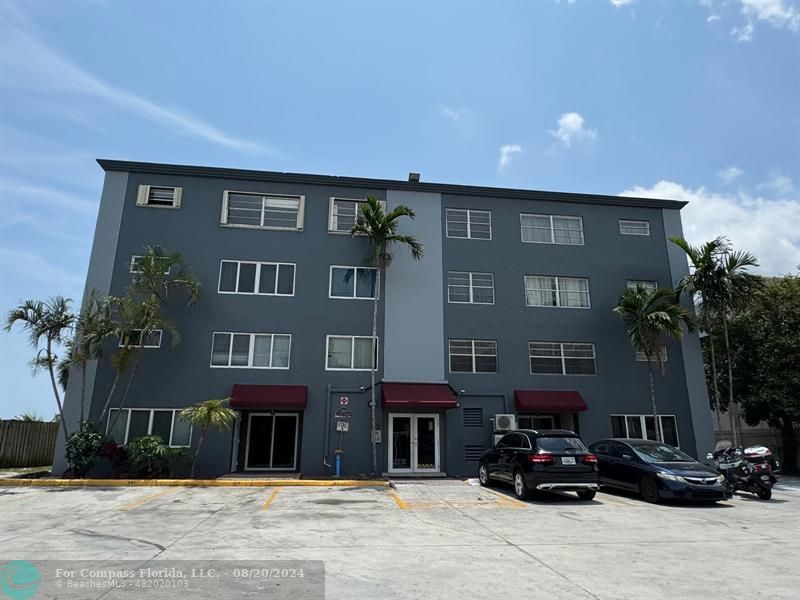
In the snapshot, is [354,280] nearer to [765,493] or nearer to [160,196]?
[160,196]

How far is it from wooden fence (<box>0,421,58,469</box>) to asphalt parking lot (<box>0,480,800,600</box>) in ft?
23.7

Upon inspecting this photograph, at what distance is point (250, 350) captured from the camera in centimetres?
1772

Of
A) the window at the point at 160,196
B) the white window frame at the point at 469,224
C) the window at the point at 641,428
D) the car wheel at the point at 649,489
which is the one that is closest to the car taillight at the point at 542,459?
the car wheel at the point at 649,489

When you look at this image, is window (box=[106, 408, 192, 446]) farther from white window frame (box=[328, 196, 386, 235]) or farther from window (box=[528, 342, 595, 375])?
window (box=[528, 342, 595, 375])

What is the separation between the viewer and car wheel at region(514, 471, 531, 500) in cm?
1190

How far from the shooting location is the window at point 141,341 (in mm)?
16328

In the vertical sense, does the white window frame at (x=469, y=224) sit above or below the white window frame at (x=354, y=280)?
above

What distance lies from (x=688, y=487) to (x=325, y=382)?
1148 cm

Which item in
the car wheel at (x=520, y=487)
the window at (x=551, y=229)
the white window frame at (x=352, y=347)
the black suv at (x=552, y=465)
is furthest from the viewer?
the window at (x=551, y=229)

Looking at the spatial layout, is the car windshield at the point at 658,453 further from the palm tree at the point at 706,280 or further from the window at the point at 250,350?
the window at the point at 250,350

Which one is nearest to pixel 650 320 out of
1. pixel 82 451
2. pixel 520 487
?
pixel 520 487

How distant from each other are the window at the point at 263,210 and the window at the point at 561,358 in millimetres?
10668

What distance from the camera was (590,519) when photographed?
9750mm

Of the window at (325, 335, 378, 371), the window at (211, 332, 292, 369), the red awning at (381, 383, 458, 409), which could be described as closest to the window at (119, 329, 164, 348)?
the window at (211, 332, 292, 369)
